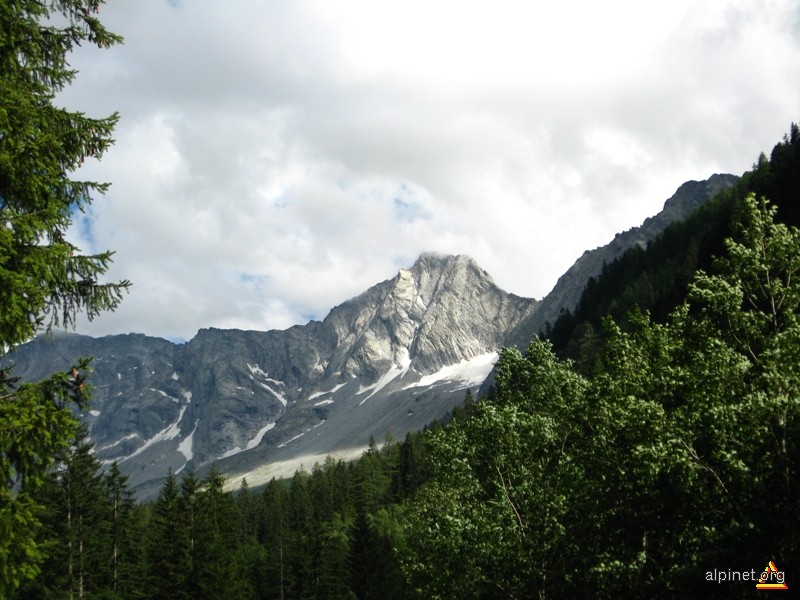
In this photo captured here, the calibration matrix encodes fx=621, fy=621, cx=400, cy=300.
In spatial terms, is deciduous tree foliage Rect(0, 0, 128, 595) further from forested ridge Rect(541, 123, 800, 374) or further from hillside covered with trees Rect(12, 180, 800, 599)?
forested ridge Rect(541, 123, 800, 374)

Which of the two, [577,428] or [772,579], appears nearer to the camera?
[772,579]

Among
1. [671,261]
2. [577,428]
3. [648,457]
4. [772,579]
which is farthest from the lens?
[671,261]

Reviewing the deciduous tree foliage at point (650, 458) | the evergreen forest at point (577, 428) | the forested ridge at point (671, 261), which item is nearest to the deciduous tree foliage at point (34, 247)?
the evergreen forest at point (577, 428)

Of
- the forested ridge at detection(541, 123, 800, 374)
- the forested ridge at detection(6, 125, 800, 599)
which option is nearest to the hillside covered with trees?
the forested ridge at detection(6, 125, 800, 599)

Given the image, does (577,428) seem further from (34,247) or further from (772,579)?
(34,247)

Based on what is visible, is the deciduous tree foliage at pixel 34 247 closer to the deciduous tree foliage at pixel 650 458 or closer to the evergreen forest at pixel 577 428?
the evergreen forest at pixel 577 428

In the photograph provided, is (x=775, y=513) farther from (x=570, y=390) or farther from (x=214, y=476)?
(x=214, y=476)

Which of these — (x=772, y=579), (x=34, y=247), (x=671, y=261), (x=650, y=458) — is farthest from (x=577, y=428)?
(x=671, y=261)

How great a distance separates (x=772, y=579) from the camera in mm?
12695

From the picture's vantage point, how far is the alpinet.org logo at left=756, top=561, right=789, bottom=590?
1259 centimetres

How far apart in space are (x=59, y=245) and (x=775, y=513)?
1480 cm

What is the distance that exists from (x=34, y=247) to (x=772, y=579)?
15201 mm

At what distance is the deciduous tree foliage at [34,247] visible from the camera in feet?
29.4

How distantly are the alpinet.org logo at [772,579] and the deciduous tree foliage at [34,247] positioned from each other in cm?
1339
